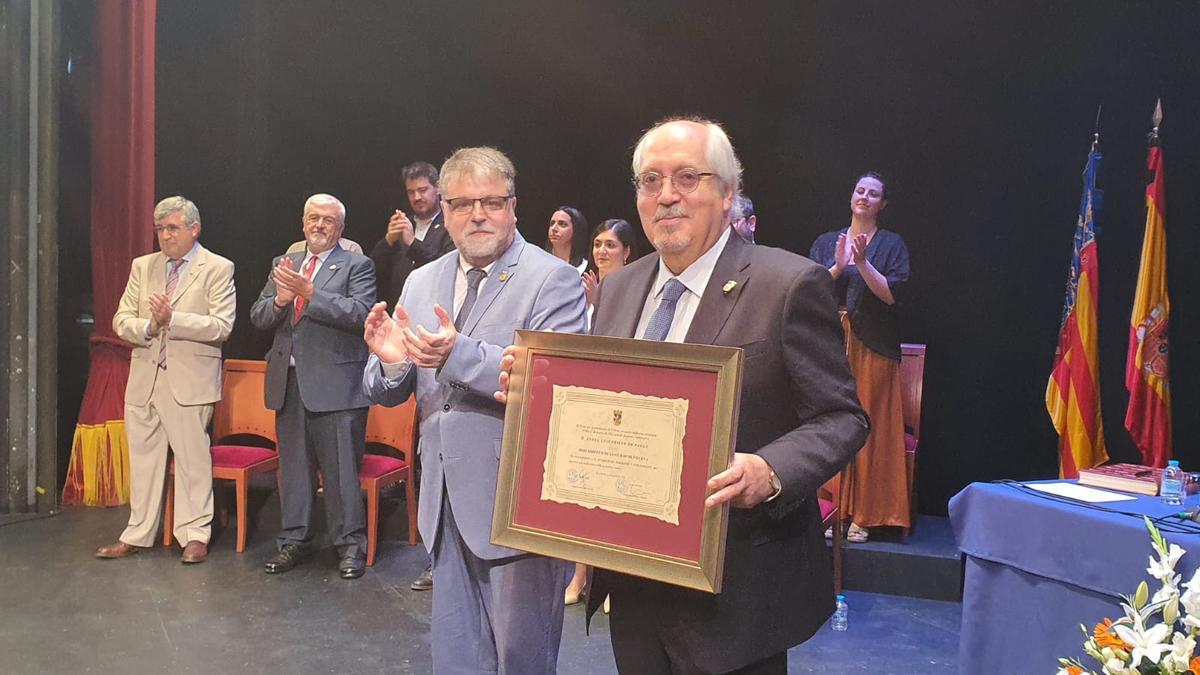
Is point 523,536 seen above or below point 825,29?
below

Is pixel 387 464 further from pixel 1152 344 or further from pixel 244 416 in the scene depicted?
pixel 1152 344

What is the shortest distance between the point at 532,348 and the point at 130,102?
4.89 m

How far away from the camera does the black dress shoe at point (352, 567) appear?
157 inches

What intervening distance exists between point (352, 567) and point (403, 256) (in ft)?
5.14

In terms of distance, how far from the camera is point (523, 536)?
4.53ft

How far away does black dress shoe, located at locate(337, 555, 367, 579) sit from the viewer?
399 cm

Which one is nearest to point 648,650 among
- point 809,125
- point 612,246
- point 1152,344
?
point 612,246

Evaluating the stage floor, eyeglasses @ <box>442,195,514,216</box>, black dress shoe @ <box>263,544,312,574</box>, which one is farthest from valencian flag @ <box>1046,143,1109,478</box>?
black dress shoe @ <box>263,544,312,574</box>

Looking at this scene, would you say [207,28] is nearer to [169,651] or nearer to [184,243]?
[184,243]

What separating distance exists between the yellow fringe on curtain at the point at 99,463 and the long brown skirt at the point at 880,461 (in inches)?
157

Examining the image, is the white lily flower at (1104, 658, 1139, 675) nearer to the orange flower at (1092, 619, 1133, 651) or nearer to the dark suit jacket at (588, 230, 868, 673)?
the orange flower at (1092, 619, 1133, 651)

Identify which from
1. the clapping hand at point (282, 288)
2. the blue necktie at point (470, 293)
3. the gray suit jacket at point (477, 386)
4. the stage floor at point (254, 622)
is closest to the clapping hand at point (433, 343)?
the gray suit jacket at point (477, 386)

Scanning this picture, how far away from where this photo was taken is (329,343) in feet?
13.2

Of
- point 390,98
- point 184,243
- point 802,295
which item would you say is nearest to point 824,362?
point 802,295
